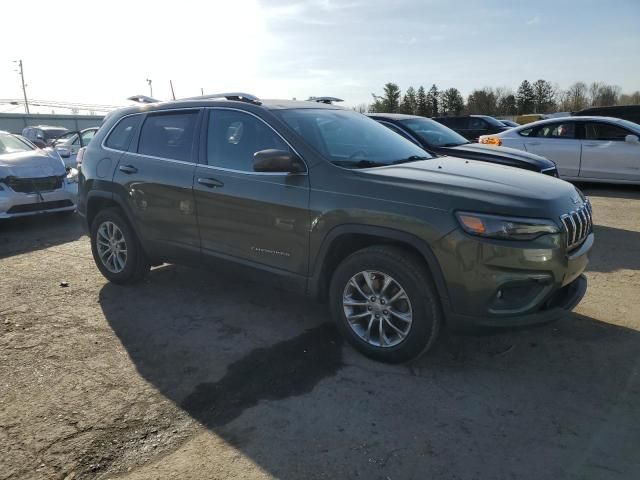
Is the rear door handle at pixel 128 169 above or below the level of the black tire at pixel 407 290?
above

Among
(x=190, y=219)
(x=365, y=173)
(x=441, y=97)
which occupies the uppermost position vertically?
(x=441, y=97)

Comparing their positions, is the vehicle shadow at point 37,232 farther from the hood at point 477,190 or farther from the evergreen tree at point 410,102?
the evergreen tree at point 410,102

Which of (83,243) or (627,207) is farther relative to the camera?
(627,207)

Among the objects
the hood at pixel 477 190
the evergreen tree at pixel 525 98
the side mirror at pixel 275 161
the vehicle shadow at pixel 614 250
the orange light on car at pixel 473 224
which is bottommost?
the vehicle shadow at pixel 614 250

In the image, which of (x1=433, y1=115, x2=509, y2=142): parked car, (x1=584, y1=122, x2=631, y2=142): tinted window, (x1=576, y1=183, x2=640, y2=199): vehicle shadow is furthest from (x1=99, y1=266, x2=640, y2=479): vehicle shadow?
(x1=433, y1=115, x2=509, y2=142): parked car

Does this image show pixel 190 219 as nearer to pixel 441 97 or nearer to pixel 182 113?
pixel 182 113

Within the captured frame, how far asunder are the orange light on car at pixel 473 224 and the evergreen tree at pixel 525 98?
5817 centimetres

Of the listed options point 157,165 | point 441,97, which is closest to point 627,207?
point 157,165

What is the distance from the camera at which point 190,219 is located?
4512 millimetres

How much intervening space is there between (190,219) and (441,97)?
57517mm

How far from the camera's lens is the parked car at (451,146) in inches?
282

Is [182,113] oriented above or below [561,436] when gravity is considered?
above

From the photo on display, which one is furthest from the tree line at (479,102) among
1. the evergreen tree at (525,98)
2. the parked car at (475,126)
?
Result: the parked car at (475,126)

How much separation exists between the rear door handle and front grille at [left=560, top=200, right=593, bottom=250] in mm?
3682
